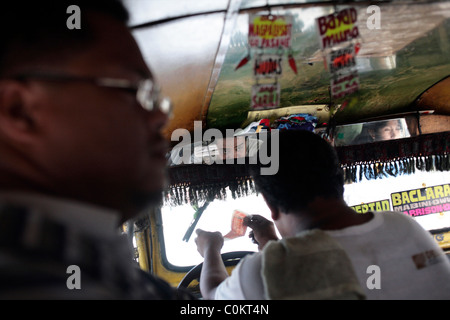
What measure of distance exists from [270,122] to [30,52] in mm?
2617

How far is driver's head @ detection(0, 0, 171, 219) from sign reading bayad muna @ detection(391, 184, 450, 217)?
3.76m

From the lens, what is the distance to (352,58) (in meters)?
2.02

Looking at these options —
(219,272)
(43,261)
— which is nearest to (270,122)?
(219,272)

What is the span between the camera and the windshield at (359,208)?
3566 mm

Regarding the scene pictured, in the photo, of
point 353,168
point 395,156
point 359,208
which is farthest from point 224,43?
point 359,208

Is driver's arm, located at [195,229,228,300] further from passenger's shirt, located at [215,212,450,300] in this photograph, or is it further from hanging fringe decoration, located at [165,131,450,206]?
hanging fringe decoration, located at [165,131,450,206]

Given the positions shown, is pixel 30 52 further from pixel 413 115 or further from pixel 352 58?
pixel 413 115

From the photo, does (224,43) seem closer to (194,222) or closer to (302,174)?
(302,174)

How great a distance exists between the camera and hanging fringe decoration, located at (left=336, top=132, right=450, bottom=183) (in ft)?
10.9

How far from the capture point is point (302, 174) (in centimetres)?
158

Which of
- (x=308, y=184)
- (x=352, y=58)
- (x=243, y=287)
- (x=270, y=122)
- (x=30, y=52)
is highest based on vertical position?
(x=270, y=122)

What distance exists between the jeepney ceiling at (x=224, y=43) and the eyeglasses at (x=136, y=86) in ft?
2.35

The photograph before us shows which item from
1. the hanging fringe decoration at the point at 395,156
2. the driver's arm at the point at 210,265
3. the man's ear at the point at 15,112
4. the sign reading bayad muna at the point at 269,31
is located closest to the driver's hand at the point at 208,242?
the driver's arm at the point at 210,265

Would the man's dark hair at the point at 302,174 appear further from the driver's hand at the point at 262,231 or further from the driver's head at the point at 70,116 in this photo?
the driver's head at the point at 70,116
